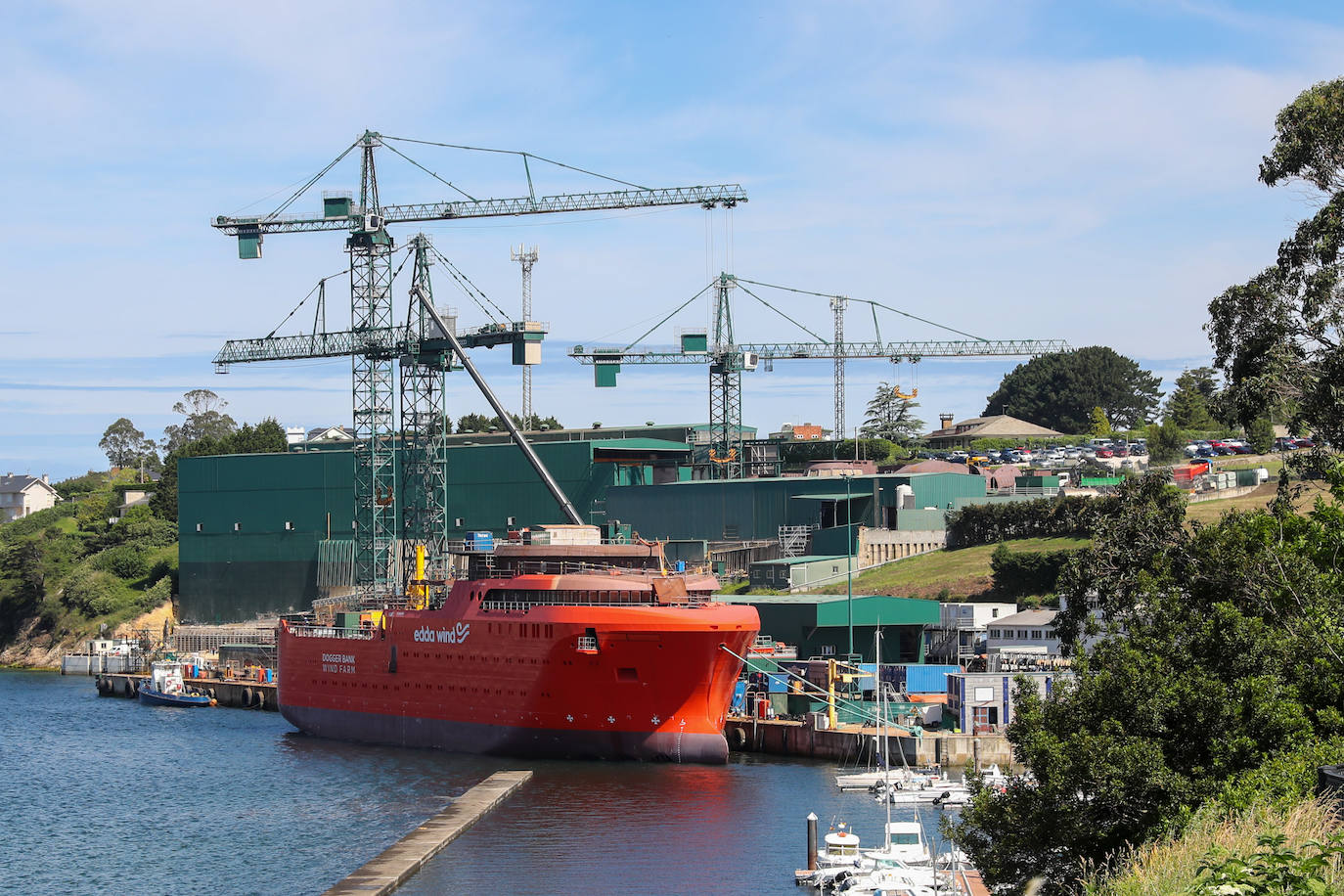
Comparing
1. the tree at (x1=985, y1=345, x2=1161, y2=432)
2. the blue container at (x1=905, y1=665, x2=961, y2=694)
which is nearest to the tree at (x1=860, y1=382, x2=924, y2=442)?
the tree at (x1=985, y1=345, x2=1161, y2=432)

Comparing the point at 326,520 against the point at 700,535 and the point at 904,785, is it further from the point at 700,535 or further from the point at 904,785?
the point at 904,785

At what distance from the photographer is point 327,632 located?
65.8 metres

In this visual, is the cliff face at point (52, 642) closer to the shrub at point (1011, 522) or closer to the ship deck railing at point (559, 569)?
the shrub at point (1011, 522)

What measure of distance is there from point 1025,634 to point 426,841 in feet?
106

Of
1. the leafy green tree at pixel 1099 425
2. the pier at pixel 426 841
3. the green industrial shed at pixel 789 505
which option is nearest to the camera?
the pier at pixel 426 841

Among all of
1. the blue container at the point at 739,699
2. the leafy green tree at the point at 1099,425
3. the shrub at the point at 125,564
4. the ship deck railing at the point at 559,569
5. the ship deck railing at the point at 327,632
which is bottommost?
the blue container at the point at 739,699

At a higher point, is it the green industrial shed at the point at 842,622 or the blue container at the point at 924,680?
the green industrial shed at the point at 842,622

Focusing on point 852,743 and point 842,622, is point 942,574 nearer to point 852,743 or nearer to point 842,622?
point 842,622

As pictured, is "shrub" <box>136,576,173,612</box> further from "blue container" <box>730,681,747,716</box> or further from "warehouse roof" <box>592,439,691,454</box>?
"blue container" <box>730,681,747,716</box>

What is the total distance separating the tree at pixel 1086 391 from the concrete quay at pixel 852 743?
108649mm

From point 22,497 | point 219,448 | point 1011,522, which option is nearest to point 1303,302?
point 1011,522

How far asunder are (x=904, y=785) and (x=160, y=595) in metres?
85.0

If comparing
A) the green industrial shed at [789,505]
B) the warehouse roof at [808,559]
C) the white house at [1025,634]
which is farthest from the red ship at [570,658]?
the green industrial shed at [789,505]

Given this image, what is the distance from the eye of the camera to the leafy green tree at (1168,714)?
23.2 metres
